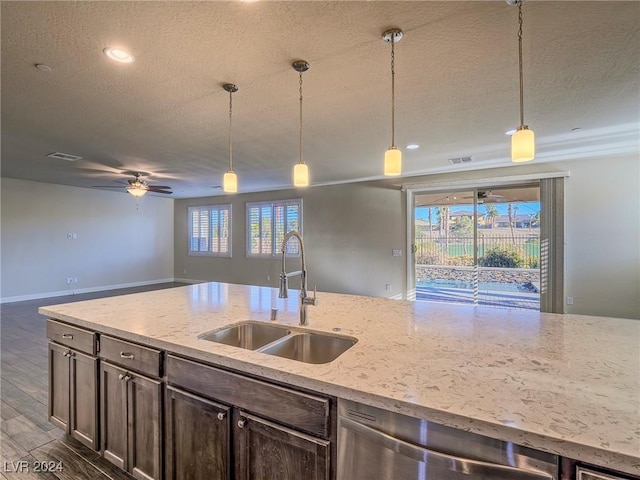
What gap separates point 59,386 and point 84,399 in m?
0.34

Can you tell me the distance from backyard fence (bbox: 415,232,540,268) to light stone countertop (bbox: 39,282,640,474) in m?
3.75

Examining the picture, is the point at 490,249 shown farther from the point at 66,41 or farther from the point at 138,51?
the point at 66,41

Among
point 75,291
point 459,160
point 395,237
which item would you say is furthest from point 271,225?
point 75,291

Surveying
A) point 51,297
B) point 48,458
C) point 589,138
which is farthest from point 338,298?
point 51,297

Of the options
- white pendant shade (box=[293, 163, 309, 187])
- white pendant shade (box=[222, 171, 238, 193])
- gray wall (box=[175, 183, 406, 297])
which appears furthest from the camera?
gray wall (box=[175, 183, 406, 297])

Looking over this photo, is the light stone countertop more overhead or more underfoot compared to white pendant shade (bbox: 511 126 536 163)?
more underfoot

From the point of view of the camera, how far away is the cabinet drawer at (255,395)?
106 cm

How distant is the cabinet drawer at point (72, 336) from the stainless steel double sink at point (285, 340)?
0.81 meters

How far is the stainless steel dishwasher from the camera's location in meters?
0.79

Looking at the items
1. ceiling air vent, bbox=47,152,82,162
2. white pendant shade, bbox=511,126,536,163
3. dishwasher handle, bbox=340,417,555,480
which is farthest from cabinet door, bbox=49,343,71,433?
ceiling air vent, bbox=47,152,82,162

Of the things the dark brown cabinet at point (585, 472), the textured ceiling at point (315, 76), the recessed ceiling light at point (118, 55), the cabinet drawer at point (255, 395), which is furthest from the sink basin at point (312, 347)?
the recessed ceiling light at point (118, 55)

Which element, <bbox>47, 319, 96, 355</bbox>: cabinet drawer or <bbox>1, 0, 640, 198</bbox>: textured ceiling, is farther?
<bbox>47, 319, 96, 355</bbox>: cabinet drawer

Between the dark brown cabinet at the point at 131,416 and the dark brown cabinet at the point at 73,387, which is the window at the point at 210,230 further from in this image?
the dark brown cabinet at the point at 131,416

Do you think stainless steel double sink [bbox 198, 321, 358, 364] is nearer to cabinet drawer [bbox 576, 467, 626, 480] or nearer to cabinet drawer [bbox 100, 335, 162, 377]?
cabinet drawer [bbox 100, 335, 162, 377]
